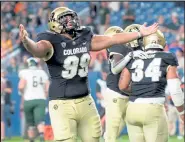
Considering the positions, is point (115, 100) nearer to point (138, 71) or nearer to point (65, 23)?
point (138, 71)

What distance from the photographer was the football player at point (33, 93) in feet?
A: 43.8

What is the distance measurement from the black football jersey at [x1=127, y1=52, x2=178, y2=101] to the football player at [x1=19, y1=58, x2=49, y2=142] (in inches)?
208

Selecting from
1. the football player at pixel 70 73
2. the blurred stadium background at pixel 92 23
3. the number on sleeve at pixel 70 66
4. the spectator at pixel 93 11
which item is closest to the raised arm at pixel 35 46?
the football player at pixel 70 73

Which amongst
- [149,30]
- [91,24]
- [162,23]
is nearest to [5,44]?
[91,24]

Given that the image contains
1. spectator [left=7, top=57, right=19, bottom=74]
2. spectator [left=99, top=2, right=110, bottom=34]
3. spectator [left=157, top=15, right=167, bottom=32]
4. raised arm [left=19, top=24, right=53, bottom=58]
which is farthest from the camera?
spectator [left=99, top=2, right=110, bottom=34]

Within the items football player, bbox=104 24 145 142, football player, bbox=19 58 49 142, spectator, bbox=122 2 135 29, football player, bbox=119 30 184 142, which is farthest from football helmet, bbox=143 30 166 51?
spectator, bbox=122 2 135 29

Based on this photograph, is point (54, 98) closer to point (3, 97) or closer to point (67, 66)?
point (67, 66)

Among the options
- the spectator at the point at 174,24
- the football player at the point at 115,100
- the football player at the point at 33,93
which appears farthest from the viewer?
the spectator at the point at 174,24

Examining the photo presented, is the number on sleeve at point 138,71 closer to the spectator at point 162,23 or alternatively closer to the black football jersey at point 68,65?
the black football jersey at point 68,65

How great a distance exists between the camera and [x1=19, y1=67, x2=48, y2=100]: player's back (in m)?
13.4

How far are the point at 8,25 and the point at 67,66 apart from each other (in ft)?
35.7

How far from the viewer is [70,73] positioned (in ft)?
25.6

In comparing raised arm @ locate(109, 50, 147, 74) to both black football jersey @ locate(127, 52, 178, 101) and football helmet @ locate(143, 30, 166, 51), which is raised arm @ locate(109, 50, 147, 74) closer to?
football helmet @ locate(143, 30, 166, 51)

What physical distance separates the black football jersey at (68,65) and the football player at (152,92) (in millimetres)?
582
